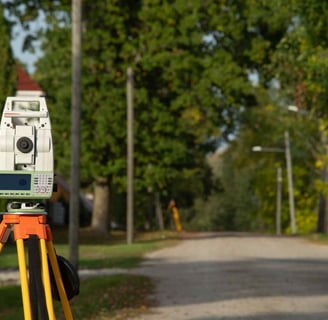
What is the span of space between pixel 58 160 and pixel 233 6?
9.14 meters

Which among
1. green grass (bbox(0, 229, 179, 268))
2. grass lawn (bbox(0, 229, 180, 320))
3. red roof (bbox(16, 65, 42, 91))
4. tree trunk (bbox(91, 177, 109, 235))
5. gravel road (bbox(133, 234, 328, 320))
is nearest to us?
gravel road (bbox(133, 234, 328, 320))

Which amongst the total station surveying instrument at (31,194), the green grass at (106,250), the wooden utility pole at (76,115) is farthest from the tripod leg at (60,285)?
the green grass at (106,250)

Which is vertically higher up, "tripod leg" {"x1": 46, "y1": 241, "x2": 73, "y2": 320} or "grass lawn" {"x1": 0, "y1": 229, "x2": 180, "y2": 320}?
"tripod leg" {"x1": 46, "y1": 241, "x2": 73, "y2": 320}

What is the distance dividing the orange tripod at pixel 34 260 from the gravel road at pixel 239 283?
22.3 ft

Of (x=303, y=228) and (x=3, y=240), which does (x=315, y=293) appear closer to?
→ (x=3, y=240)

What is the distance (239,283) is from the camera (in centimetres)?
2056

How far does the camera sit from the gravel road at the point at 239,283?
1517 cm

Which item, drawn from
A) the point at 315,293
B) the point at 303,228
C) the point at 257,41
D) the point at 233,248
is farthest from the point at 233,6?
the point at 303,228

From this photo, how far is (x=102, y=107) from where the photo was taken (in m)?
46.8

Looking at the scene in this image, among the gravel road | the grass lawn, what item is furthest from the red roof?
the grass lawn

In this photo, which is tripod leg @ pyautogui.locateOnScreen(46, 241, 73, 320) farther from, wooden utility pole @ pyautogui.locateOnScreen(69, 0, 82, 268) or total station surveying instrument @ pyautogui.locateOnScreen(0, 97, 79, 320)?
wooden utility pole @ pyautogui.locateOnScreen(69, 0, 82, 268)

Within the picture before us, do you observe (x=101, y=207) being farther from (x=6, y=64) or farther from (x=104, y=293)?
(x=104, y=293)

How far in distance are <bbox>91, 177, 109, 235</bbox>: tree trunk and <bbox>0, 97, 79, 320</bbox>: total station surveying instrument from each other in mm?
41392

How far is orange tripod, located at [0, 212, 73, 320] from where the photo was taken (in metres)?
7.50
